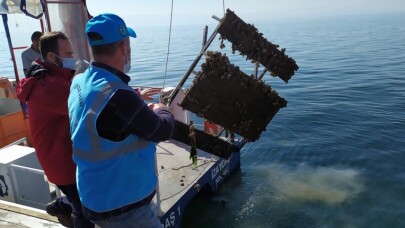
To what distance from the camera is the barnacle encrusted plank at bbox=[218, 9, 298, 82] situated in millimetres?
4875

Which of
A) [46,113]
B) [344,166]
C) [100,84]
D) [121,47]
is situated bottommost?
[344,166]

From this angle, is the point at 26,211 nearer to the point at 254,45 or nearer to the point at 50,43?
the point at 50,43

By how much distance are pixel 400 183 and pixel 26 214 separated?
29.9 feet

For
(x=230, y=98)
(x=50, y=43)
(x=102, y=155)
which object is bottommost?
(x=230, y=98)

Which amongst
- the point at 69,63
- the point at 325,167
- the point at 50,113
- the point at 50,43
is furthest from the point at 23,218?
the point at 325,167

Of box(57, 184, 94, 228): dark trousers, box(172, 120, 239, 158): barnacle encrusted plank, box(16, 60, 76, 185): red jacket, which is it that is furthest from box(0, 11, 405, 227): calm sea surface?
box(16, 60, 76, 185): red jacket

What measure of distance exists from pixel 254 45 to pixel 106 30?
3135mm

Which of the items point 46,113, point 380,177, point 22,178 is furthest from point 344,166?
point 46,113

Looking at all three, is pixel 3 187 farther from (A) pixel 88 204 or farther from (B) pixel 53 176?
(A) pixel 88 204

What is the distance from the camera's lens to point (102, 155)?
2342 millimetres

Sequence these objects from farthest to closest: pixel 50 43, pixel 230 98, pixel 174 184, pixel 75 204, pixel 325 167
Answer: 1. pixel 325 167
2. pixel 174 184
3. pixel 230 98
4. pixel 75 204
5. pixel 50 43

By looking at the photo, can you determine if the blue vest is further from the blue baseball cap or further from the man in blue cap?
the blue baseball cap

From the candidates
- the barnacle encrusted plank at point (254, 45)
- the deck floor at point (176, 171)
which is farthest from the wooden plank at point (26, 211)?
the barnacle encrusted plank at point (254, 45)

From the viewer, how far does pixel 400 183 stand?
9.41m
